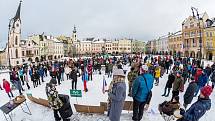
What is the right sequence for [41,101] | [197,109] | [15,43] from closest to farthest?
[197,109] < [41,101] < [15,43]

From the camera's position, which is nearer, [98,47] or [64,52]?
[64,52]

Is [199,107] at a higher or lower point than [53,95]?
higher

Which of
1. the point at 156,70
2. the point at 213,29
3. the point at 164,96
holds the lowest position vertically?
the point at 164,96

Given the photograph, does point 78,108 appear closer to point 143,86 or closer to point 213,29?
point 143,86

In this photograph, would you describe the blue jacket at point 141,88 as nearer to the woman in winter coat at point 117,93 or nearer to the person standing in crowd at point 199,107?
the woman in winter coat at point 117,93

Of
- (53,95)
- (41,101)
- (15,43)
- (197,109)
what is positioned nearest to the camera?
(197,109)

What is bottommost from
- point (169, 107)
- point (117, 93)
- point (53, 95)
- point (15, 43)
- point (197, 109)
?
point (169, 107)

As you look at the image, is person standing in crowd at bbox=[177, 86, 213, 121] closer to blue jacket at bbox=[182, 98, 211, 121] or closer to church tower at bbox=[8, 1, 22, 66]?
blue jacket at bbox=[182, 98, 211, 121]

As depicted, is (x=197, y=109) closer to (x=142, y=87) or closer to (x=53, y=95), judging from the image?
(x=142, y=87)

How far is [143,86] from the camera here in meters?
7.86

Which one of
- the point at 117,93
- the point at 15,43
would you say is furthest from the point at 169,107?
the point at 15,43

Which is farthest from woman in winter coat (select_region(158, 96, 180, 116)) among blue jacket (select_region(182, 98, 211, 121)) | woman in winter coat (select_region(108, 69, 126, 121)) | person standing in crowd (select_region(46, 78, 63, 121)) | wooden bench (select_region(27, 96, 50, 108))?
wooden bench (select_region(27, 96, 50, 108))

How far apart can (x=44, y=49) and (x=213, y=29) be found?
71.9 m

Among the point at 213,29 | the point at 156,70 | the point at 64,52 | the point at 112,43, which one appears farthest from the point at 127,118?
the point at 112,43
